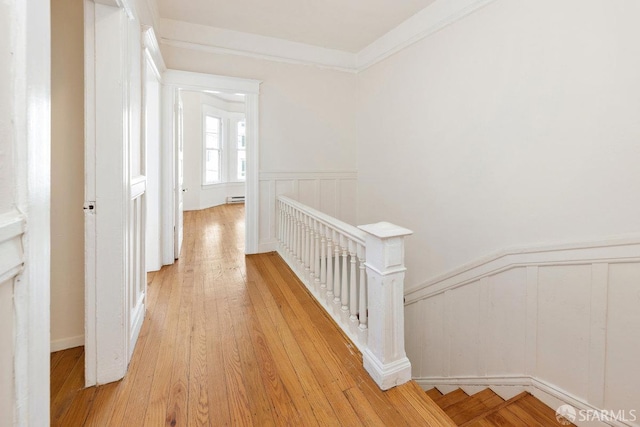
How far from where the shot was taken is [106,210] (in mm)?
1490

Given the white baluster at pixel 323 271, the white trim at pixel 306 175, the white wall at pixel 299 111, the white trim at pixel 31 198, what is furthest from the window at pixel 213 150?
the white trim at pixel 31 198

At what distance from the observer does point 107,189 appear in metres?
1.48

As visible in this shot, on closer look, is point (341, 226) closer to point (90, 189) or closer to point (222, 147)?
point (90, 189)

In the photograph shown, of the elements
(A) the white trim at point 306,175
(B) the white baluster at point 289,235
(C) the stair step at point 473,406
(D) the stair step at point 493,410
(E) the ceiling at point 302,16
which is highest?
(E) the ceiling at point 302,16

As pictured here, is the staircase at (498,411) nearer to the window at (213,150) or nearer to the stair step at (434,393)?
the stair step at (434,393)

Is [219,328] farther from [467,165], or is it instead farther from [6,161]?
[467,165]

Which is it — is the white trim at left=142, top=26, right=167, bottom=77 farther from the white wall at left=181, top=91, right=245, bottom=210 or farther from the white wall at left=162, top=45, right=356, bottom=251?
the white wall at left=181, top=91, right=245, bottom=210

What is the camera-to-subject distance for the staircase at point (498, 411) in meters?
1.85

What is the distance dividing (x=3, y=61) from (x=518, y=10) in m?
2.88

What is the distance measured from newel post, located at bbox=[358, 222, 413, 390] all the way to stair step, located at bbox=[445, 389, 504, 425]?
2.66 ft

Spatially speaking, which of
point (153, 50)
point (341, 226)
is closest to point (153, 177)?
point (153, 50)

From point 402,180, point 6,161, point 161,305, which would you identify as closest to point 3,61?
point 6,161

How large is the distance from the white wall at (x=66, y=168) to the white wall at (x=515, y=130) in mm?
2758

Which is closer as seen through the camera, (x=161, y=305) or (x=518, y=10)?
(x=518, y=10)
